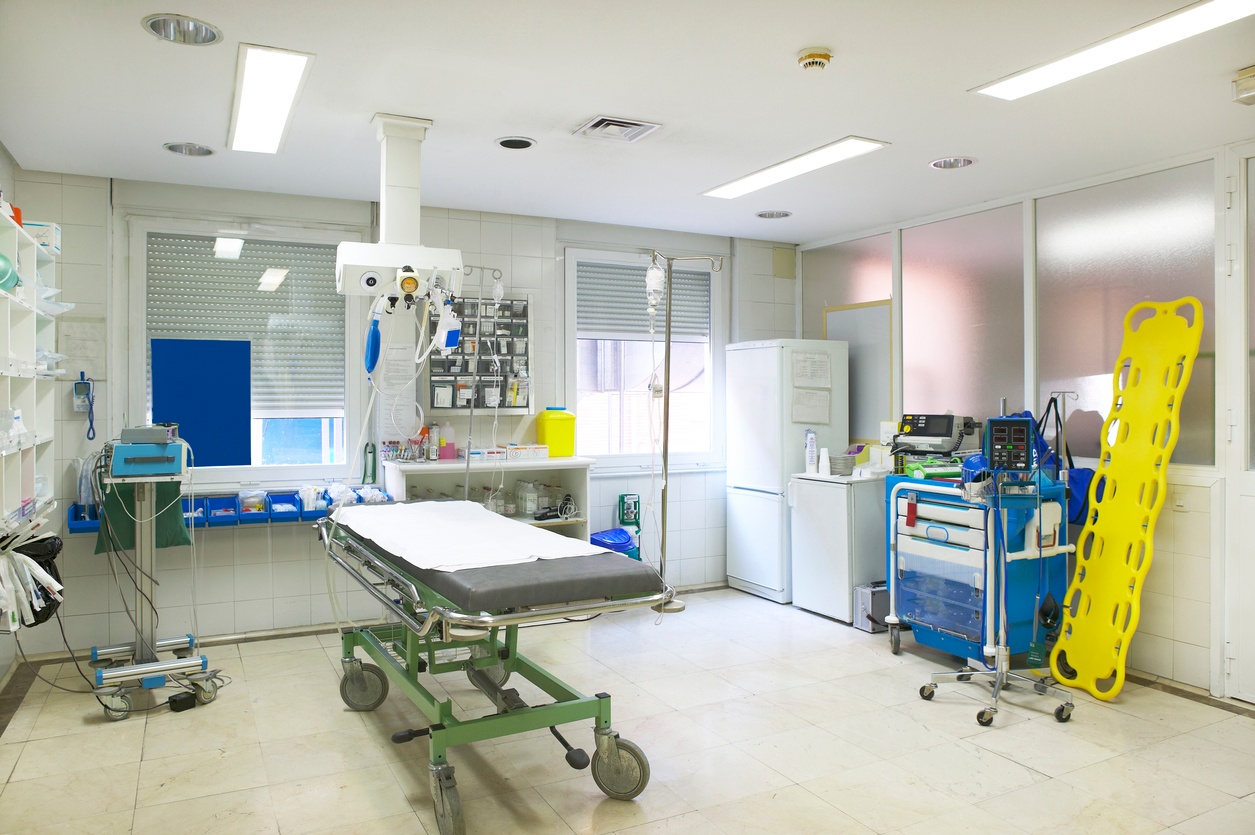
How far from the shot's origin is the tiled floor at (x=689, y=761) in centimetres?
288

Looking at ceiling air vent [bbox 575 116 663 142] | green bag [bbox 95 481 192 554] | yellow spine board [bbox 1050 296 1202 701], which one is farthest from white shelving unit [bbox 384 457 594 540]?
yellow spine board [bbox 1050 296 1202 701]

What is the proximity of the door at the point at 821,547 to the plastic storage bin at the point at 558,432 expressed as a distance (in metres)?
1.50

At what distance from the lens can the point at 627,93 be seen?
135 inches

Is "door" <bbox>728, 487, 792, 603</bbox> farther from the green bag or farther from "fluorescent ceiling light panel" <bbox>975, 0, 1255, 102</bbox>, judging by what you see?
the green bag

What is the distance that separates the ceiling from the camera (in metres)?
2.75

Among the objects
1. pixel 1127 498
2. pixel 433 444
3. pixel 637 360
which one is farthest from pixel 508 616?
pixel 637 360

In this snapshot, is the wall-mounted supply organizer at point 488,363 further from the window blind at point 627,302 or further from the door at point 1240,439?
the door at point 1240,439

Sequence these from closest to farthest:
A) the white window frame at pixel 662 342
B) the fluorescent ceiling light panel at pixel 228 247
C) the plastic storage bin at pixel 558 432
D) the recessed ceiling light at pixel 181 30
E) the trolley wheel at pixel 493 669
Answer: the recessed ceiling light at pixel 181 30 < the trolley wheel at pixel 493 669 < the fluorescent ceiling light panel at pixel 228 247 < the plastic storage bin at pixel 558 432 < the white window frame at pixel 662 342

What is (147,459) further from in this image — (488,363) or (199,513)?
(488,363)

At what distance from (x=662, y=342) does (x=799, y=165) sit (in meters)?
2.10

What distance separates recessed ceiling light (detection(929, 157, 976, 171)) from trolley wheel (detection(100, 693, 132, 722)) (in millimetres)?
4593

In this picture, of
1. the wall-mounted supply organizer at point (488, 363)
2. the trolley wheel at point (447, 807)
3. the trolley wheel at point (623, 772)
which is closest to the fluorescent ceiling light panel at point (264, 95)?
the wall-mounted supply organizer at point (488, 363)

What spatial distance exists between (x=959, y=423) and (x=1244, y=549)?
4.90 ft

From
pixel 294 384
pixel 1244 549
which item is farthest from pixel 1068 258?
pixel 294 384
